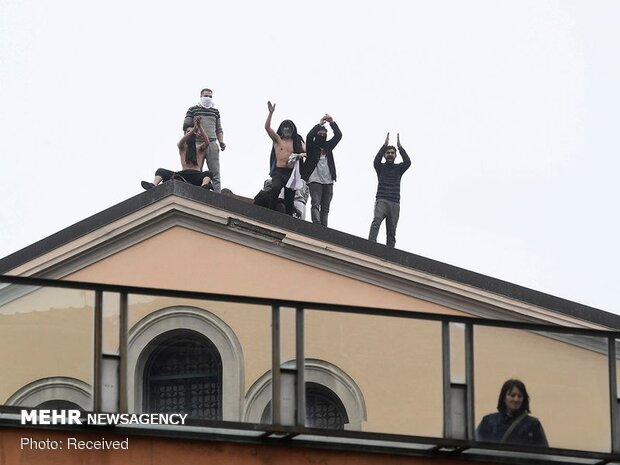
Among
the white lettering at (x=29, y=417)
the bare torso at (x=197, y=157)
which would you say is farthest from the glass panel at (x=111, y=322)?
the bare torso at (x=197, y=157)

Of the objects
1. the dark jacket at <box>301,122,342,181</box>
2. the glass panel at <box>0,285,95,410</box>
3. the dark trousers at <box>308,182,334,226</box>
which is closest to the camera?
the glass panel at <box>0,285,95,410</box>

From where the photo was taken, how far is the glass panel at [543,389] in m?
19.5

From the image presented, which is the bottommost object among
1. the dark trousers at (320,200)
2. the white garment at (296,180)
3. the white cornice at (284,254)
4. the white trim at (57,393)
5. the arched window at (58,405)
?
the arched window at (58,405)

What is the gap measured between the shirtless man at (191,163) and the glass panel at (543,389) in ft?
39.4

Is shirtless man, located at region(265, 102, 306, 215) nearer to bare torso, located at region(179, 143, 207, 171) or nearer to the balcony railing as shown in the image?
bare torso, located at region(179, 143, 207, 171)

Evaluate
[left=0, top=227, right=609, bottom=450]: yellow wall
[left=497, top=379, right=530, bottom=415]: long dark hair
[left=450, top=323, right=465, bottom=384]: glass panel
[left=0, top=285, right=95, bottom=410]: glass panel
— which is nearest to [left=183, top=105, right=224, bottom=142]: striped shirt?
[left=0, top=227, right=609, bottom=450]: yellow wall

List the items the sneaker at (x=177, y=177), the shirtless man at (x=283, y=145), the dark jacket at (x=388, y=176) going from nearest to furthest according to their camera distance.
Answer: the shirtless man at (x=283, y=145), the dark jacket at (x=388, y=176), the sneaker at (x=177, y=177)

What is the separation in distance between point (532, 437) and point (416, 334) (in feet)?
4.02

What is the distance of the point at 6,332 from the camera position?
62.3 ft

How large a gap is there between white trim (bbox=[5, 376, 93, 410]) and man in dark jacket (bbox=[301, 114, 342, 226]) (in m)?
12.4

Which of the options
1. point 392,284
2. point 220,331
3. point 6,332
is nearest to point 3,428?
point 6,332

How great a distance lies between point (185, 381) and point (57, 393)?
2294 millimetres

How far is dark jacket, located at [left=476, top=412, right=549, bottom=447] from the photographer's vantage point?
1938 cm

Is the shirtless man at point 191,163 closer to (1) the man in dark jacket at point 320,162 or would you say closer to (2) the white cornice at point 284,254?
(2) the white cornice at point 284,254
